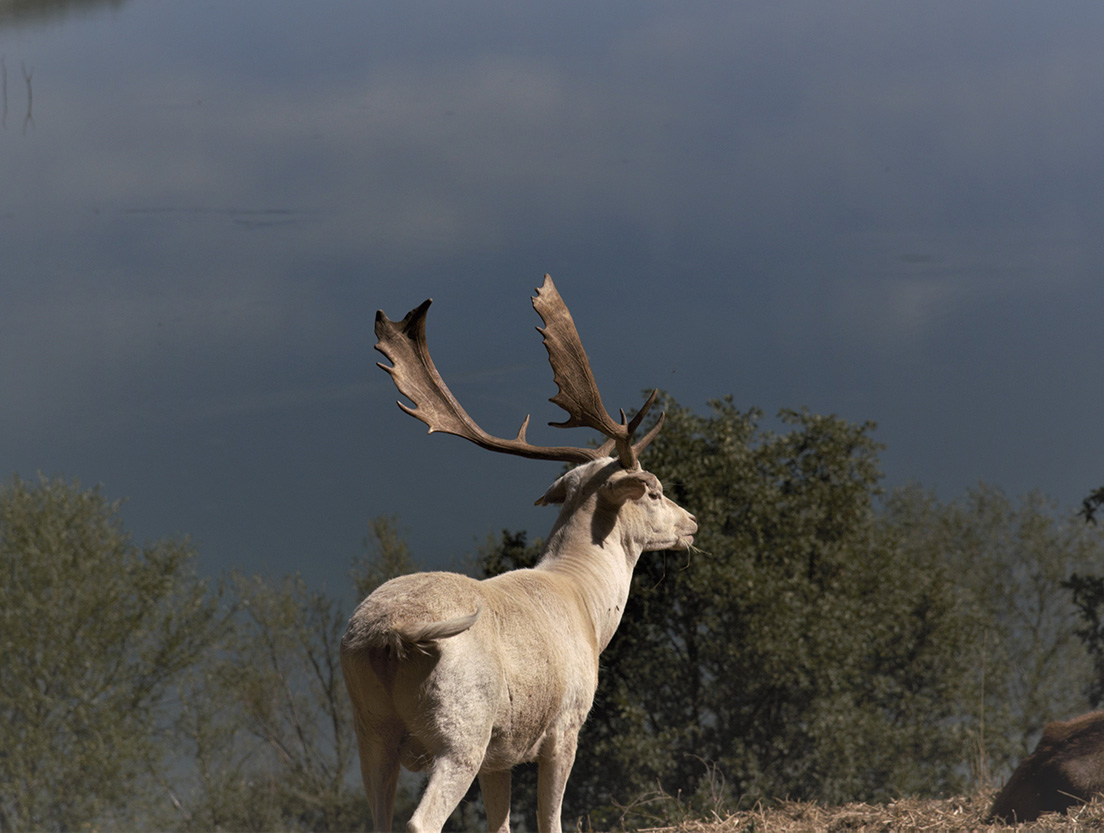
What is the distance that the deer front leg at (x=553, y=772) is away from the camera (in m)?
5.63

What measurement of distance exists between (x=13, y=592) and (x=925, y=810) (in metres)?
24.2

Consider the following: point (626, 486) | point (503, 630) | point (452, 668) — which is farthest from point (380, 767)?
point (626, 486)

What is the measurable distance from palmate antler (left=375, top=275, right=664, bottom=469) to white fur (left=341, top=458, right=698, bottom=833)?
1.03ft

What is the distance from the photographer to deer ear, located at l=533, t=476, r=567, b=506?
6707 mm

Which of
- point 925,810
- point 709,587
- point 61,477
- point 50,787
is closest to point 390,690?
point 925,810

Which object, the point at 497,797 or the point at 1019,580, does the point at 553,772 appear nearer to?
the point at 497,797

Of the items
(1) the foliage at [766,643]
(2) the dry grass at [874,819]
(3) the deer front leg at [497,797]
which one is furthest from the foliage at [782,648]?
(3) the deer front leg at [497,797]

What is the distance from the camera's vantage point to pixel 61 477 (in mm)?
27578

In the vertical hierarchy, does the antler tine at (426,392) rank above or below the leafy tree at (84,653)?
above

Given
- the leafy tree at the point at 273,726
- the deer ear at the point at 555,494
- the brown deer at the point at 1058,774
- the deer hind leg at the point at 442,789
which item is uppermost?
the deer ear at the point at 555,494

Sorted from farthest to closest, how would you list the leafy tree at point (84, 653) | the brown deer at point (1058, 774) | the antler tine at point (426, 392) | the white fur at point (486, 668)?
the leafy tree at point (84, 653) < the brown deer at point (1058, 774) < the antler tine at point (426, 392) < the white fur at point (486, 668)

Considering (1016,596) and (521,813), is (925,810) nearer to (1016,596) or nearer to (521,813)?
(521,813)

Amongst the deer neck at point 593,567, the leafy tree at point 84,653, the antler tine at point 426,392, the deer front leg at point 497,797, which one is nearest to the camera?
the deer front leg at point 497,797

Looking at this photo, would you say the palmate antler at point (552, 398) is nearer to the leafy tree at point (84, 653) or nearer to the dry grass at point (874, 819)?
the dry grass at point (874, 819)
